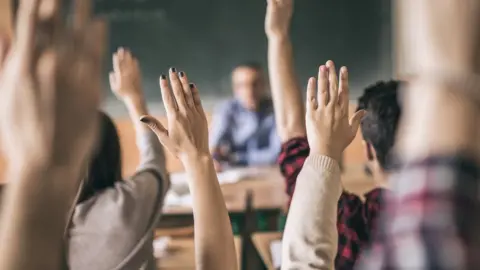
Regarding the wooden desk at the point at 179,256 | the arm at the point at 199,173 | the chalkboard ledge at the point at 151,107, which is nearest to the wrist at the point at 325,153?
the arm at the point at 199,173

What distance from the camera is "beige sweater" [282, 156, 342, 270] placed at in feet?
2.95

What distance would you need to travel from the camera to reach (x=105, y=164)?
4.84ft

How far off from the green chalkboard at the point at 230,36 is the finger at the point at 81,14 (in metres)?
3.73

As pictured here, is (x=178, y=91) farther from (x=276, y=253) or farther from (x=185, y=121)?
(x=276, y=253)

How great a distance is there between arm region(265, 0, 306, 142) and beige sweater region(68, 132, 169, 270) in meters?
0.42

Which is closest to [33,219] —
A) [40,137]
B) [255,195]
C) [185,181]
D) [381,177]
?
[40,137]

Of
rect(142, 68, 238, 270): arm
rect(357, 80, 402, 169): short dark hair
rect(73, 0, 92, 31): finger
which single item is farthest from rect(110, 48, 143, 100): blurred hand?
rect(73, 0, 92, 31): finger

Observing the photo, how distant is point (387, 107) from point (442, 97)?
1061 mm

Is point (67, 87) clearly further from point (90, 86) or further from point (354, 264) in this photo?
point (354, 264)

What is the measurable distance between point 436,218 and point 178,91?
2.06ft

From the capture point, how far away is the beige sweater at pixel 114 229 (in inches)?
53.5

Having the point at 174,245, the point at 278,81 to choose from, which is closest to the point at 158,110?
the point at 174,245

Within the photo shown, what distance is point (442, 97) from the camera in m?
0.44

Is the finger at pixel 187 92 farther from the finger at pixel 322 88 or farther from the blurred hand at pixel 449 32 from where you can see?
the blurred hand at pixel 449 32
